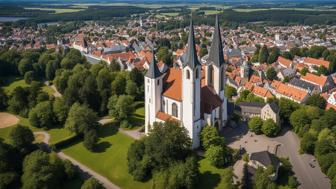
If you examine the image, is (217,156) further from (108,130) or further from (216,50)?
(108,130)

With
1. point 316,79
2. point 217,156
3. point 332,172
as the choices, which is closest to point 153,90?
point 217,156

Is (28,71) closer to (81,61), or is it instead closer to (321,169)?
(81,61)

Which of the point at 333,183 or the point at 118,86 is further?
the point at 118,86

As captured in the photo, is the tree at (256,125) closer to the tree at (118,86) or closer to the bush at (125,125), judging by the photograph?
the bush at (125,125)

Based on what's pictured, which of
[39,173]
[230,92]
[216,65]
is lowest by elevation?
[39,173]

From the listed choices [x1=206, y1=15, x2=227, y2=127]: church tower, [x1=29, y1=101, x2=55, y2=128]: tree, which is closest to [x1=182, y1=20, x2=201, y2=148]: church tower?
[x1=206, y1=15, x2=227, y2=127]: church tower

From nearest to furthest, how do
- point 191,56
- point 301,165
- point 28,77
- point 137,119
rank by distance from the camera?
point 301,165 → point 191,56 → point 137,119 → point 28,77

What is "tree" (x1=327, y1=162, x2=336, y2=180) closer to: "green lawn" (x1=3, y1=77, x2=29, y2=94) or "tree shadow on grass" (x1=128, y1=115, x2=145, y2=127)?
"tree shadow on grass" (x1=128, y1=115, x2=145, y2=127)
